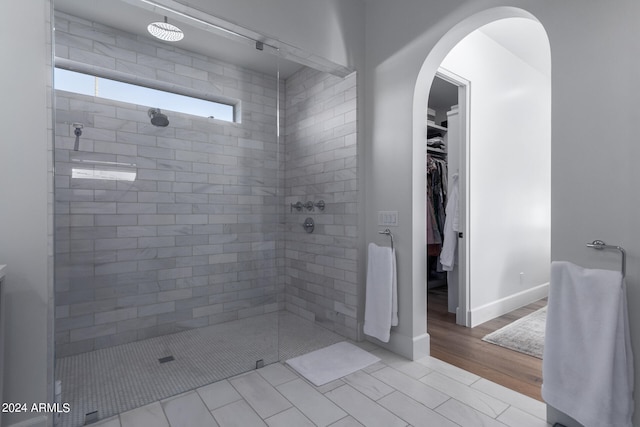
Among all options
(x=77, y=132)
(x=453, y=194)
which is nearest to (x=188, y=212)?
(x=77, y=132)

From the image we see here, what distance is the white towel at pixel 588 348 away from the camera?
135 cm

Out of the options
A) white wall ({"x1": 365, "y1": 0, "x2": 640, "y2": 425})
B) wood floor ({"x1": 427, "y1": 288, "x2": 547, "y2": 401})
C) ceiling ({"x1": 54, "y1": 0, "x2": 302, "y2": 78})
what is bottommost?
wood floor ({"x1": 427, "y1": 288, "x2": 547, "y2": 401})

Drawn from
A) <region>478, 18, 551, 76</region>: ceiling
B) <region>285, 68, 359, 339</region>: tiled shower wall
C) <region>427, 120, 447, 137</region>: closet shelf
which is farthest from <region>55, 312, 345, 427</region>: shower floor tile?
<region>478, 18, 551, 76</region>: ceiling

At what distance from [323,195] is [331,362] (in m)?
1.44

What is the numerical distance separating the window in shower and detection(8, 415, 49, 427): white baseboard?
1.68 metres

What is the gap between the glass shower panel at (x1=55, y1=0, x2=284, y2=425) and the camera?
189 cm

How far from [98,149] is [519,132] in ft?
13.0

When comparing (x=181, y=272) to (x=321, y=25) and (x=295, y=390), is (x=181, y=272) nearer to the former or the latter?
(x=295, y=390)

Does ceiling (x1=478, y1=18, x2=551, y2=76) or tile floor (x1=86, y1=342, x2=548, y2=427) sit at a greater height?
ceiling (x1=478, y1=18, x2=551, y2=76)

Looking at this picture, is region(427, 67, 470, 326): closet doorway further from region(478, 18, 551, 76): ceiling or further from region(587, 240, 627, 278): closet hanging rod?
region(587, 240, 627, 278): closet hanging rod

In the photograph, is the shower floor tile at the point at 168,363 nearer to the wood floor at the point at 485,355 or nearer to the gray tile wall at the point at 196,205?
the gray tile wall at the point at 196,205

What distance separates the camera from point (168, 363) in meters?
2.12

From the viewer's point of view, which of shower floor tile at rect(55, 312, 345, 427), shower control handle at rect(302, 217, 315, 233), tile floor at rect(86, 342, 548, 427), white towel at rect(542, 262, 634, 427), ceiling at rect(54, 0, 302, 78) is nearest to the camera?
white towel at rect(542, 262, 634, 427)

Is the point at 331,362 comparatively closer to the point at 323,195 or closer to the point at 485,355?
the point at 485,355
